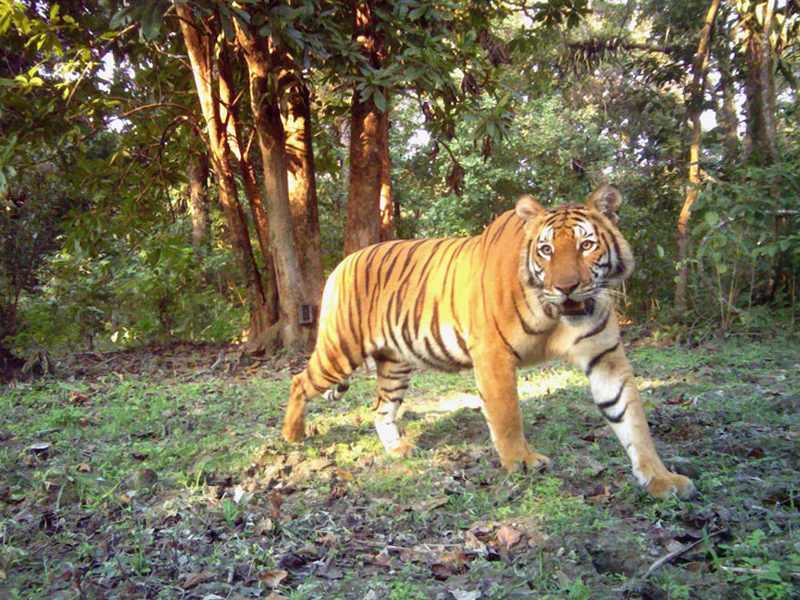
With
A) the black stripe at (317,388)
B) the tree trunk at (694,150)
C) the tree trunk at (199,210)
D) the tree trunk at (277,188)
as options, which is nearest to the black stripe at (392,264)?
the black stripe at (317,388)

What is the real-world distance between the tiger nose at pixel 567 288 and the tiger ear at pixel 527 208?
64 cm

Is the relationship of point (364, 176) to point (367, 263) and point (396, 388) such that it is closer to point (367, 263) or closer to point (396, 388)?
point (367, 263)

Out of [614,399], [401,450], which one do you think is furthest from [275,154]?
[614,399]

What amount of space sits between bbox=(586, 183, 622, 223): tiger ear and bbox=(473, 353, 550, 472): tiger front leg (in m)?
0.94

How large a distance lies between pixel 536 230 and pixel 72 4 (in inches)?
305

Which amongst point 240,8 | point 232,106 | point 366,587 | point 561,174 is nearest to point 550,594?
point 366,587

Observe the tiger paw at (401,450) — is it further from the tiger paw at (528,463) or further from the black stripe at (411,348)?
the tiger paw at (528,463)

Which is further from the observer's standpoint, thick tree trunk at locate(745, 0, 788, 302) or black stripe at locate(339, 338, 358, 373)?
thick tree trunk at locate(745, 0, 788, 302)

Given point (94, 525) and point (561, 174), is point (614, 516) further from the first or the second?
point (561, 174)

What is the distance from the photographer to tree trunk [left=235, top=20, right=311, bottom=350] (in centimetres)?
815

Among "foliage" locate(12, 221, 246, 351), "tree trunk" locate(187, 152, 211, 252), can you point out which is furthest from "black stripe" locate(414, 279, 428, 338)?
"tree trunk" locate(187, 152, 211, 252)

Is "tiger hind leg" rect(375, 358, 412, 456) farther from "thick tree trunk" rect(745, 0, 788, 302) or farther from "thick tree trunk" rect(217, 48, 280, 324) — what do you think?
"thick tree trunk" rect(745, 0, 788, 302)

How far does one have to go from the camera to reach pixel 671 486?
10.4ft

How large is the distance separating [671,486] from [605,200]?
4.88ft
